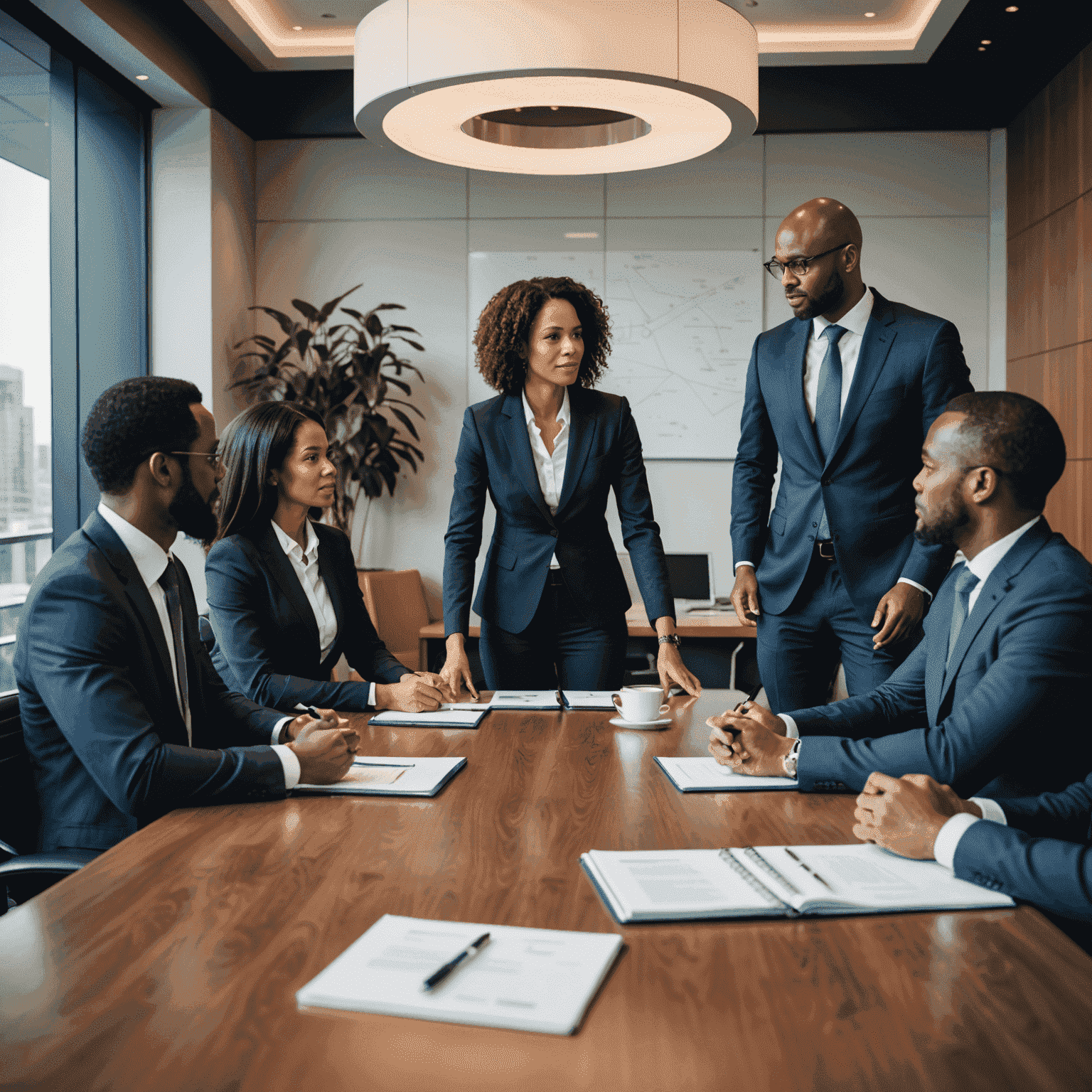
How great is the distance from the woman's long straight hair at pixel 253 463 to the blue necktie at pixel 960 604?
1.54m

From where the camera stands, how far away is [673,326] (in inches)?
212

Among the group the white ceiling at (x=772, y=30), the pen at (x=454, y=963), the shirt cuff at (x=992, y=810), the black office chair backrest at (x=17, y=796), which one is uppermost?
the white ceiling at (x=772, y=30)

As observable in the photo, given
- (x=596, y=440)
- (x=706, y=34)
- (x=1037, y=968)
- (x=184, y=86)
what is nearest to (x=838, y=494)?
(x=596, y=440)

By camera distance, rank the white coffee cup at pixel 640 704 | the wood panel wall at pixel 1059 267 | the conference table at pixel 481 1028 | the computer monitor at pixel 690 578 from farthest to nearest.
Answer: the computer monitor at pixel 690 578
the wood panel wall at pixel 1059 267
the white coffee cup at pixel 640 704
the conference table at pixel 481 1028

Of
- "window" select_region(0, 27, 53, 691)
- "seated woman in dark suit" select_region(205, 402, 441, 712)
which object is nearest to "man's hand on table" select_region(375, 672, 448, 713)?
"seated woman in dark suit" select_region(205, 402, 441, 712)

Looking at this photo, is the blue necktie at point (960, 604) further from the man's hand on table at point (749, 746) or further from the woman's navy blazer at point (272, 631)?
the woman's navy blazer at point (272, 631)

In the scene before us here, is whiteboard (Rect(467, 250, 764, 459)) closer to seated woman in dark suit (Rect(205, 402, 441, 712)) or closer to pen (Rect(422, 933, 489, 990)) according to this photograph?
seated woman in dark suit (Rect(205, 402, 441, 712))

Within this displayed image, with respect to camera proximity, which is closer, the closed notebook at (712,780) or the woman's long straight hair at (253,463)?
the closed notebook at (712,780)

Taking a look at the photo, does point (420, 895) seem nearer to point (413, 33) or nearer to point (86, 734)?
point (86, 734)

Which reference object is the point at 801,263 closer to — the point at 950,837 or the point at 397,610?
the point at 950,837

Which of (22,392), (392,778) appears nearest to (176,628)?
(392,778)

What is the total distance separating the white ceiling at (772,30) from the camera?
4633mm

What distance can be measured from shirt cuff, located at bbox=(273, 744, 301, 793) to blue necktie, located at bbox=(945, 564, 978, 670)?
3.53 feet

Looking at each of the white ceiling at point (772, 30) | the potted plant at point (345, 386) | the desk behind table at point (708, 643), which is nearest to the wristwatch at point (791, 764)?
the desk behind table at point (708, 643)
